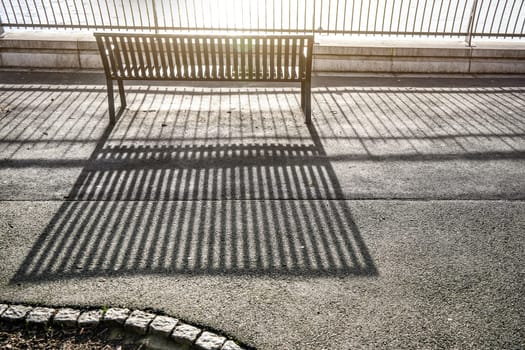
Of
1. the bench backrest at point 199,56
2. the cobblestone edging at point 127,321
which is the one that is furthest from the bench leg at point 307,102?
the cobblestone edging at point 127,321

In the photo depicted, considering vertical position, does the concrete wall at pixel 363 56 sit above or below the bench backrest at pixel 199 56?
below

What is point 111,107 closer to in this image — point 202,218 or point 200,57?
point 200,57

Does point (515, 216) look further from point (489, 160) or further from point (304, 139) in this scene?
point (304, 139)

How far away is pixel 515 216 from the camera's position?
4406 mm

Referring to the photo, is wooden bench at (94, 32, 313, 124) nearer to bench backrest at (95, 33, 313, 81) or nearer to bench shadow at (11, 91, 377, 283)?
bench backrest at (95, 33, 313, 81)

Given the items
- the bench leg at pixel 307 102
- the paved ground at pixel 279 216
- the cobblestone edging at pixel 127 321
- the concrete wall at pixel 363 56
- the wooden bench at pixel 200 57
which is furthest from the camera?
the concrete wall at pixel 363 56

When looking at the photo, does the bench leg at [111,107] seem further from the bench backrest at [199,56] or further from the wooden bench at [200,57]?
the bench backrest at [199,56]

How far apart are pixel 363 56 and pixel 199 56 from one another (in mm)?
3811

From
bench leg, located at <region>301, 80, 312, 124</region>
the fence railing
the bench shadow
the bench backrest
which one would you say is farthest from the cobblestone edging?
the fence railing

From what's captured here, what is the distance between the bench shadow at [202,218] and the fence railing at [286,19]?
3.68 meters

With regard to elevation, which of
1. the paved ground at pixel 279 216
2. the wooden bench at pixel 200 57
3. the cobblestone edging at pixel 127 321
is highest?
the wooden bench at pixel 200 57

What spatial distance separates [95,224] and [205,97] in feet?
12.9

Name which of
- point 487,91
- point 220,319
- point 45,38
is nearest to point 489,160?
point 487,91

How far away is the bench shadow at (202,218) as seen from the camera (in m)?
3.68
